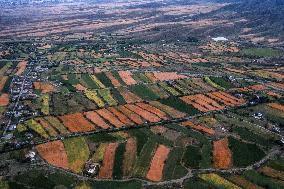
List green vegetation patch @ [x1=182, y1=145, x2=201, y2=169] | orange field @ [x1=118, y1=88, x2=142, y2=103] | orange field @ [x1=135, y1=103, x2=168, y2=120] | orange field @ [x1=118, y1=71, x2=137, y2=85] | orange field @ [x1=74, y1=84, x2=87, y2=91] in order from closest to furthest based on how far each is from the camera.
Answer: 1. green vegetation patch @ [x1=182, y1=145, x2=201, y2=169]
2. orange field @ [x1=135, y1=103, x2=168, y2=120]
3. orange field @ [x1=118, y1=88, x2=142, y2=103]
4. orange field @ [x1=74, y1=84, x2=87, y2=91]
5. orange field @ [x1=118, y1=71, x2=137, y2=85]

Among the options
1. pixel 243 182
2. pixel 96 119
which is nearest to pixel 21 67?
pixel 96 119

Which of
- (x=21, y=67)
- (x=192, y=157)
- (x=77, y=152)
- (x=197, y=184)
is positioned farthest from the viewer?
(x=21, y=67)

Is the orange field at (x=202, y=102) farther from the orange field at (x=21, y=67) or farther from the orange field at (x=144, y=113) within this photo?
the orange field at (x=21, y=67)

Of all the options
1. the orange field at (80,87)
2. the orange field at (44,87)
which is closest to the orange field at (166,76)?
the orange field at (80,87)

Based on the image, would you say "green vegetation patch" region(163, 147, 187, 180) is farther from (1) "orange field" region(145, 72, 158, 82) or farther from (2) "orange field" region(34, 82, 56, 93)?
(2) "orange field" region(34, 82, 56, 93)

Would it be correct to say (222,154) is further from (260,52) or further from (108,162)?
(260,52)

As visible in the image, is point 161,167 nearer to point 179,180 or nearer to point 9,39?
point 179,180

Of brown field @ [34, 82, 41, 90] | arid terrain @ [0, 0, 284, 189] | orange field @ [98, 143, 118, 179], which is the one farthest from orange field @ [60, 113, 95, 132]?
brown field @ [34, 82, 41, 90]
